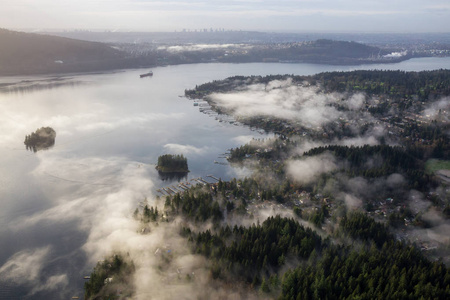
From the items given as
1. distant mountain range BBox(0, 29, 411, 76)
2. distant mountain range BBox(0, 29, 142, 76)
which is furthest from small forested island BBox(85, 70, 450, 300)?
distant mountain range BBox(0, 29, 411, 76)

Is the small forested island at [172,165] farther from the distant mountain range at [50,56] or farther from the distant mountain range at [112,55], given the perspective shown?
the distant mountain range at [112,55]

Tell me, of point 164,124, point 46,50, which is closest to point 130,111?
point 164,124

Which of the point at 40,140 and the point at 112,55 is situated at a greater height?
the point at 112,55

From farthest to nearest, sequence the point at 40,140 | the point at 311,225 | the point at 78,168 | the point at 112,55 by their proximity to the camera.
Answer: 1. the point at 112,55
2. the point at 40,140
3. the point at 78,168
4. the point at 311,225

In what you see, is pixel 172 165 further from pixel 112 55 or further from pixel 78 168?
pixel 112 55

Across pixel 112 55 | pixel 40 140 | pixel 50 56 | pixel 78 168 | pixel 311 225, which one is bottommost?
pixel 311 225

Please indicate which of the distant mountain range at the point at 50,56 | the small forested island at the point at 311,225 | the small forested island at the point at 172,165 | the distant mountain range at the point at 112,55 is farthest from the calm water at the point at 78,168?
the distant mountain range at the point at 112,55

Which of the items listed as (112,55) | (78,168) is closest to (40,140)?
(78,168)

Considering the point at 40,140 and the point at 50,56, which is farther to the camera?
the point at 50,56
